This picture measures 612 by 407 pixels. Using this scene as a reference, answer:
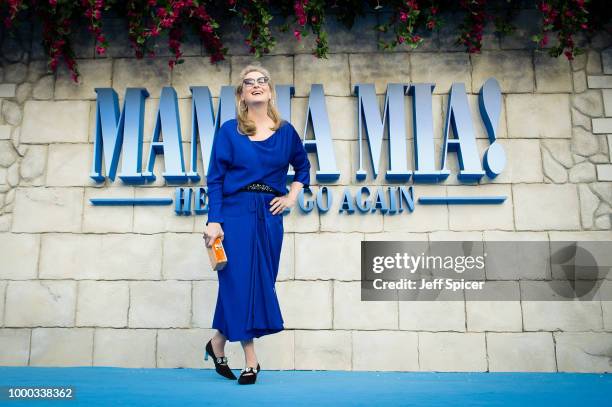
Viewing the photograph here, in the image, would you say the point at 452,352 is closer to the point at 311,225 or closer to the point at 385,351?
the point at 385,351

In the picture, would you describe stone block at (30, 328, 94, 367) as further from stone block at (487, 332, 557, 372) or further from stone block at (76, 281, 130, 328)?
stone block at (487, 332, 557, 372)

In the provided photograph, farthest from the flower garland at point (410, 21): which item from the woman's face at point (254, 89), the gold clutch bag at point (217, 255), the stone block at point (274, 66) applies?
the gold clutch bag at point (217, 255)

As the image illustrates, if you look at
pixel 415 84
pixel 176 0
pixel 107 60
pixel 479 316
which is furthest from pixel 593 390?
pixel 107 60

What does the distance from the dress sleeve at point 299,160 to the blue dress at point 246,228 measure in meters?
0.12

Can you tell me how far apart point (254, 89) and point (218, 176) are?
571mm

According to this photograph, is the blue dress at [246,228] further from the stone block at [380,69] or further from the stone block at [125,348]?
the stone block at [380,69]

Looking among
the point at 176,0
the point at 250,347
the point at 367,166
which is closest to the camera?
the point at 250,347

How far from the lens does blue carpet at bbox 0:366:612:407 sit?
2.84 meters

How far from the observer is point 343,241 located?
4.56 m

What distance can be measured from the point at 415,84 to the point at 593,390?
259cm

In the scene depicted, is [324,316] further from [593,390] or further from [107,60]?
[107,60]

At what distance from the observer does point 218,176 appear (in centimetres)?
342

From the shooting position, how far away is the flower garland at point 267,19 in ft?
14.3

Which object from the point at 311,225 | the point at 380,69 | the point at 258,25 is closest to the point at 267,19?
the point at 258,25
